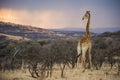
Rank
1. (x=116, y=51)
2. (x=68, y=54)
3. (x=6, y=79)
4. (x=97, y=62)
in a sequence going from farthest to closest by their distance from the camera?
(x=116, y=51), (x=68, y=54), (x=97, y=62), (x=6, y=79)

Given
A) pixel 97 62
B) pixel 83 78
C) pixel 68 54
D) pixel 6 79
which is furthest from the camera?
pixel 68 54

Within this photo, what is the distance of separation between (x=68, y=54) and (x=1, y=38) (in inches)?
856

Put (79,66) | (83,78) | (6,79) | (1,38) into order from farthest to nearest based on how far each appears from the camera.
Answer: (1,38), (79,66), (6,79), (83,78)

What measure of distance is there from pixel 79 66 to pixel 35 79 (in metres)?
1.86

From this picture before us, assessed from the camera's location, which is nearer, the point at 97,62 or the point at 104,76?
the point at 104,76

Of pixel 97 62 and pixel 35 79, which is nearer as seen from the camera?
pixel 35 79

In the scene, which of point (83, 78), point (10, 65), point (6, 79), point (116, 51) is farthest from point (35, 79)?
point (116, 51)

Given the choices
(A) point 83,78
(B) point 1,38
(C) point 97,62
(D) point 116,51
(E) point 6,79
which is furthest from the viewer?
(B) point 1,38

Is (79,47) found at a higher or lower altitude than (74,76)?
higher

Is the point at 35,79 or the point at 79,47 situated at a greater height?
the point at 79,47

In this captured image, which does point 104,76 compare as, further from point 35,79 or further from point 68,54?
point 68,54

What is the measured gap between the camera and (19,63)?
15047 millimetres

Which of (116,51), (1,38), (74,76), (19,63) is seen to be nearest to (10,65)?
(19,63)

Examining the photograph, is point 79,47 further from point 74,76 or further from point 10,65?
point 10,65
